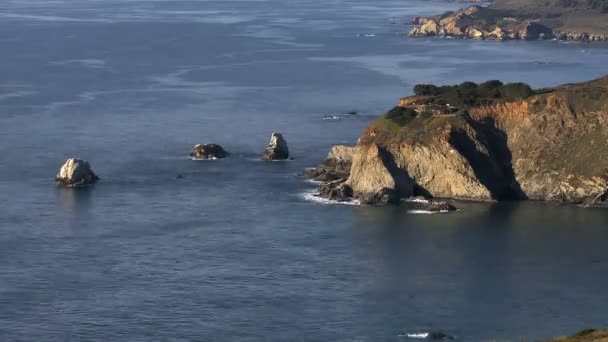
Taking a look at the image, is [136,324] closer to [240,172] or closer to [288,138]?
[240,172]

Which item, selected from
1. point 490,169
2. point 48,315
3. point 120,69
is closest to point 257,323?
point 48,315

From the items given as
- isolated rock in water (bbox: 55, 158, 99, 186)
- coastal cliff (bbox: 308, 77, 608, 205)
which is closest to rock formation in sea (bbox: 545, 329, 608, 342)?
coastal cliff (bbox: 308, 77, 608, 205)

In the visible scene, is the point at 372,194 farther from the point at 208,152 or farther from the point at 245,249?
the point at 208,152

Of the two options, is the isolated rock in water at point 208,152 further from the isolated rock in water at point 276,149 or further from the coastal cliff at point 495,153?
the coastal cliff at point 495,153

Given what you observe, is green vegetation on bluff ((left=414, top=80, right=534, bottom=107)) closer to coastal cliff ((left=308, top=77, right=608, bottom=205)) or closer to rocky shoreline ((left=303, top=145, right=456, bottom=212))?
coastal cliff ((left=308, top=77, right=608, bottom=205))

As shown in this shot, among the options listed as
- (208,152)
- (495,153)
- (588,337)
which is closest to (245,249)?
(495,153)

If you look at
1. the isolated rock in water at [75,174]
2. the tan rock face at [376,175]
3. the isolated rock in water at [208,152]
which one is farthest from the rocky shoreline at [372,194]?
the isolated rock in water at [75,174]

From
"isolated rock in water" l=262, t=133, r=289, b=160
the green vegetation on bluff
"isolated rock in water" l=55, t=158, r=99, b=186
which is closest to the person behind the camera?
the green vegetation on bluff
